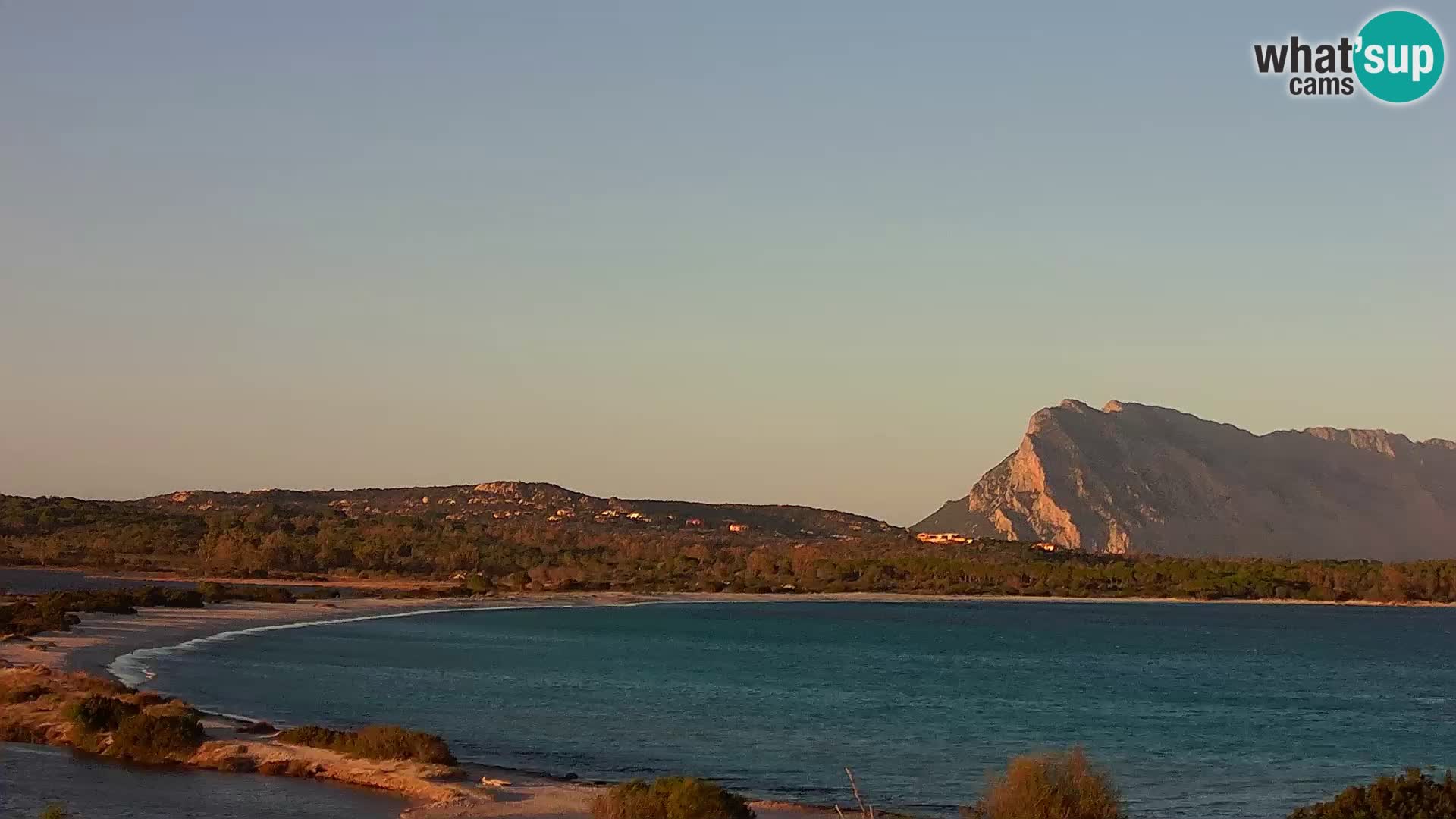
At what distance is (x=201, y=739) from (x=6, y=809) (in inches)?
284

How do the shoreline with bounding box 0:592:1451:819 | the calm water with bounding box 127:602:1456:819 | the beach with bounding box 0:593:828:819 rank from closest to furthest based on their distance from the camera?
the beach with bounding box 0:593:828:819 < the shoreline with bounding box 0:592:1451:819 < the calm water with bounding box 127:602:1456:819

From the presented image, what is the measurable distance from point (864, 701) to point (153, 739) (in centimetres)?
2998

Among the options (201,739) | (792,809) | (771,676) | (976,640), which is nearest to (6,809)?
(201,739)

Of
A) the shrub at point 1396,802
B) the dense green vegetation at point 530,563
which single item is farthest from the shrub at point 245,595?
the shrub at point 1396,802

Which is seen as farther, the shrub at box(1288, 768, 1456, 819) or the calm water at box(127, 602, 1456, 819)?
the calm water at box(127, 602, 1456, 819)

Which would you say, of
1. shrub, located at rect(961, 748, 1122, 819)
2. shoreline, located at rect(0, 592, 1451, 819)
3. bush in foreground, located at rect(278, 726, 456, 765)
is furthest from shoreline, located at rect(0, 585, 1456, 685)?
shrub, located at rect(961, 748, 1122, 819)

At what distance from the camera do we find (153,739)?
99.2 ft

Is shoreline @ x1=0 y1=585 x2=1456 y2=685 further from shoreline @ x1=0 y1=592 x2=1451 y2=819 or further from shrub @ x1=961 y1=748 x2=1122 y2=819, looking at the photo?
shrub @ x1=961 y1=748 x2=1122 y2=819

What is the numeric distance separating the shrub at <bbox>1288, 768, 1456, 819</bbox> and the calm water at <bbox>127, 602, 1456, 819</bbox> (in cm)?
1137

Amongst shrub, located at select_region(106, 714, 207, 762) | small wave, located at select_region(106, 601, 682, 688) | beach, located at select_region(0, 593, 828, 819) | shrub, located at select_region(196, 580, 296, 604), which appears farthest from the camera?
shrub, located at select_region(196, 580, 296, 604)

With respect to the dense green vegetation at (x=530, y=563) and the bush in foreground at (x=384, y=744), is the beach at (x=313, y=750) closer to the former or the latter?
the bush in foreground at (x=384, y=744)

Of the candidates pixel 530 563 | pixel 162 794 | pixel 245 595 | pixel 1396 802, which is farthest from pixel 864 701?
pixel 530 563

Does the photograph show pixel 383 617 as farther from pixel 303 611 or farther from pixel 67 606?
pixel 67 606

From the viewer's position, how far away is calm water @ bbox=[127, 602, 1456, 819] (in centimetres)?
3569
